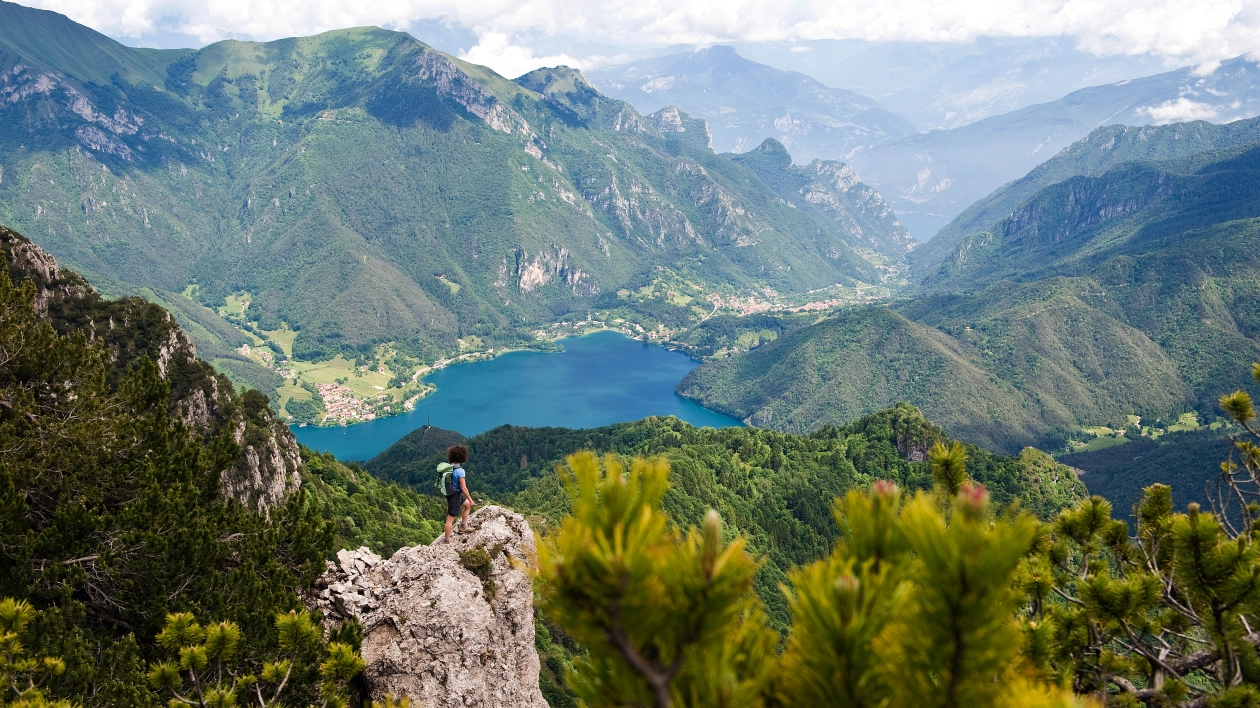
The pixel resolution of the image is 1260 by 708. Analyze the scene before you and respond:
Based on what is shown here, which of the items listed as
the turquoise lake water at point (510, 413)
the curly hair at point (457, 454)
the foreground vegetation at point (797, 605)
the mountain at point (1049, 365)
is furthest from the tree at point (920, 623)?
the mountain at point (1049, 365)

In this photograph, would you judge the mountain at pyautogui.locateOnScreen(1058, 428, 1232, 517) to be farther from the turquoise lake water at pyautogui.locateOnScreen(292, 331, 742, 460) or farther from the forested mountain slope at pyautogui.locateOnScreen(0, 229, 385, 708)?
the forested mountain slope at pyautogui.locateOnScreen(0, 229, 385, 708)

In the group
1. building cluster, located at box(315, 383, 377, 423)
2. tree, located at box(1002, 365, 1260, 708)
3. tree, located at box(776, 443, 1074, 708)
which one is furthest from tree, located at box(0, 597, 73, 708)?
building cluster, located at box(315, 383, 377, 423)

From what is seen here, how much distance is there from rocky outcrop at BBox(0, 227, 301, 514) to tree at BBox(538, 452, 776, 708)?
38.3 meters

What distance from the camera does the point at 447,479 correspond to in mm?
14852

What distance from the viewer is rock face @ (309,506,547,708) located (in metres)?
13.2

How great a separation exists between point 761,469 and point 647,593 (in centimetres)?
10479

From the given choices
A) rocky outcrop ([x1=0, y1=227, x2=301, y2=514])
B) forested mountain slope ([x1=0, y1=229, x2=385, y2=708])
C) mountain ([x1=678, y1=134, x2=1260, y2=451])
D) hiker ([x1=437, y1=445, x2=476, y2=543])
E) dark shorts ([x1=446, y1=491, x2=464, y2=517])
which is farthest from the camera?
mountain ([x1=678, y1=134, x2=1260, y2=451])

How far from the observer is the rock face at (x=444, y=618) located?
1316 cm

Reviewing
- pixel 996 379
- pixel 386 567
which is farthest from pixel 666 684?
pixel 996 379

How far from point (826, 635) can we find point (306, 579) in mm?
11968

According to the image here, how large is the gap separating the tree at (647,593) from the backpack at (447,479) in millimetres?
12045

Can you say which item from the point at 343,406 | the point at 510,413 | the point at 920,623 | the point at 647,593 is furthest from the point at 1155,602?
the point at 343,406

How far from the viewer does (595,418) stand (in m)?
171

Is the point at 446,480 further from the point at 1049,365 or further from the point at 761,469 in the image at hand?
the point at 1049,365
